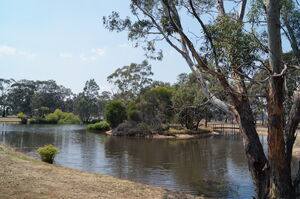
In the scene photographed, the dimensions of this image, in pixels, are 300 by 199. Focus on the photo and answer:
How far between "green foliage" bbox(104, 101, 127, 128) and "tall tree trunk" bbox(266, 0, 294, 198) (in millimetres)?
32435

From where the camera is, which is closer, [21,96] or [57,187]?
[57,187]

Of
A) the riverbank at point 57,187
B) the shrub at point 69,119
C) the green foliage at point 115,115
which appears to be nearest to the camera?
the riverbank at point 57,187

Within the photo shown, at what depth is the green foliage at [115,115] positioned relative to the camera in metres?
37.7

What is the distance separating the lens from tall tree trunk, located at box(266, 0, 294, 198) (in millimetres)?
5867

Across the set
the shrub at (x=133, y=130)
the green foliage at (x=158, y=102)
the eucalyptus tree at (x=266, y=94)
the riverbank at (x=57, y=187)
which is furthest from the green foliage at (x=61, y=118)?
the eucalyptus tree at (x=266, y=94)

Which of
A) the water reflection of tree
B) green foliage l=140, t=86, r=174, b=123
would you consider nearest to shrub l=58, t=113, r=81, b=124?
green foliage l=140, t=86, r=174, b=123

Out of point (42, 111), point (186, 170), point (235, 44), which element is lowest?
point (186, 170)

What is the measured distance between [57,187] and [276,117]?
536cm

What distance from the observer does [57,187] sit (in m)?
6.67

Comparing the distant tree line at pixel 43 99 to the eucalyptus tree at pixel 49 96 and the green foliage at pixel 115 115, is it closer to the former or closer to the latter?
the eucalyptus tree at pixel 49 96

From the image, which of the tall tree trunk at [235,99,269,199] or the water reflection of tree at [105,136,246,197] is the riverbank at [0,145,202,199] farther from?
the water reflection of tree at [105,136,246,197]

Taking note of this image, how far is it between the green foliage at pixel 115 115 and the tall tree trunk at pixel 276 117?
32.4m

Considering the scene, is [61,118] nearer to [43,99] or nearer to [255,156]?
[43,99]

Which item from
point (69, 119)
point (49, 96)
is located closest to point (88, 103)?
point (69, 119)
